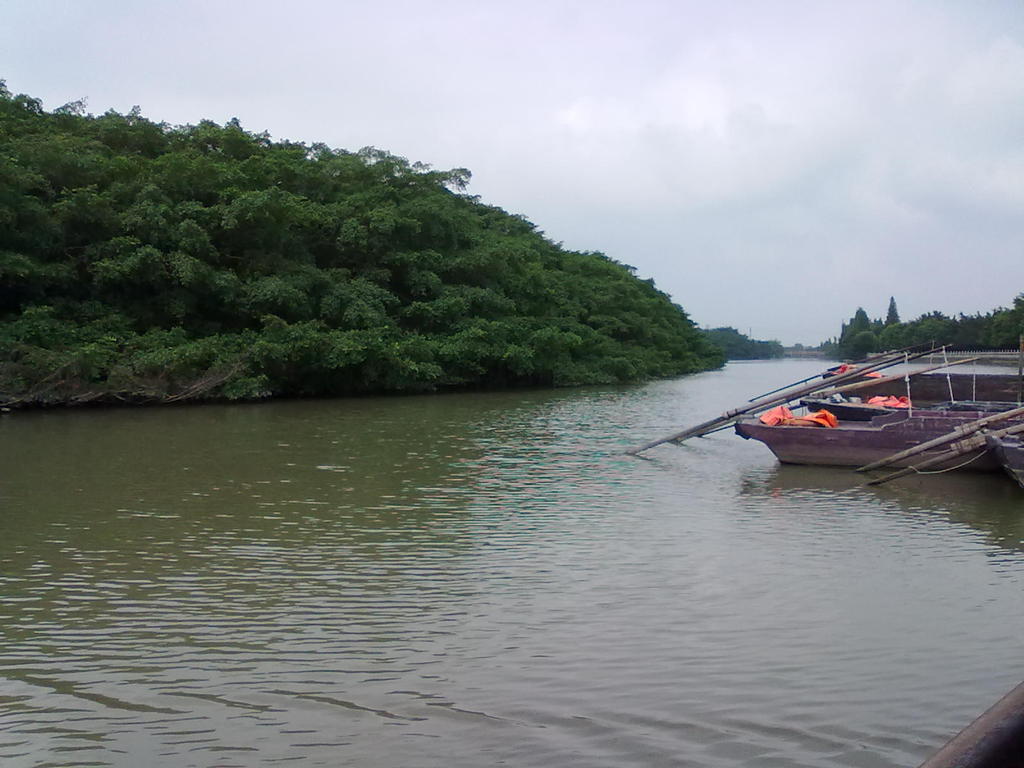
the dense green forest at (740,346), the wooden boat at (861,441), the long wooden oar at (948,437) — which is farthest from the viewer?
the dense green forest at (740,346)

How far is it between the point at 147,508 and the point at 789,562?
6.37 meters

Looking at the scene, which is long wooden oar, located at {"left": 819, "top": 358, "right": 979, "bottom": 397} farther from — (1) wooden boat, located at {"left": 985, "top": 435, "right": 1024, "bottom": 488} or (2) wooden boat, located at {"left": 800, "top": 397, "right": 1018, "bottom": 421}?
(1) wooden boat, located at {"left": 985, "top": 435, "right": 1024, "bottom": 488}

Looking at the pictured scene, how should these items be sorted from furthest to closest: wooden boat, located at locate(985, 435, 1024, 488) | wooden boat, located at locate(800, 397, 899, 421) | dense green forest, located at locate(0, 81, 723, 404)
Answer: dense green forest, located at locate(0, 81, 723, 404) < wooden boat, located at locate(800, 397, 899, 421) < wooden boat, located at locate(985, 435, 1024, 488)

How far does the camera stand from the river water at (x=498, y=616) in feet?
13.0

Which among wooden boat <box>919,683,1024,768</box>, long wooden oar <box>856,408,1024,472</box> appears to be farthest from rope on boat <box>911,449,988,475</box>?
wooden boat <box>919,683,1024,768</box>

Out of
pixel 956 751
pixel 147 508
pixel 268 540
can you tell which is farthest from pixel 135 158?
pixel 956 751

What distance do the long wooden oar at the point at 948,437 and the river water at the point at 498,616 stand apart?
1.44 ft

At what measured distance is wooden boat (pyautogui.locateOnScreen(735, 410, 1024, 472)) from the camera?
11312 millimetres

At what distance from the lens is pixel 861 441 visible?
11.8 m

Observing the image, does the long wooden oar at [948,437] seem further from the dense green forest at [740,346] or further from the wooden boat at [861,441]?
the dense green forest at [740,346]

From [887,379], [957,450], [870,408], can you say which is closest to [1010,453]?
[957,450]

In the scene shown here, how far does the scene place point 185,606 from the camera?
5.86 metres

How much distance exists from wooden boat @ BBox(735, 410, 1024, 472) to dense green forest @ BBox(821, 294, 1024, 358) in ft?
43.6

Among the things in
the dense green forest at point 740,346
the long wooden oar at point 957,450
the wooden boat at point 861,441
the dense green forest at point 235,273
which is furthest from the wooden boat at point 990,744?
the dense green forest at point 740,346
